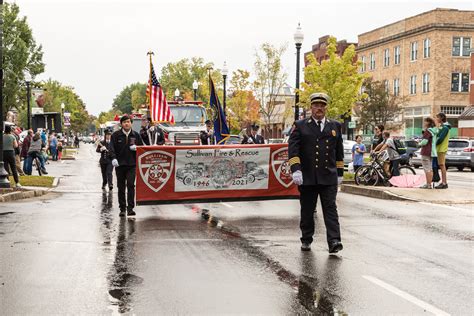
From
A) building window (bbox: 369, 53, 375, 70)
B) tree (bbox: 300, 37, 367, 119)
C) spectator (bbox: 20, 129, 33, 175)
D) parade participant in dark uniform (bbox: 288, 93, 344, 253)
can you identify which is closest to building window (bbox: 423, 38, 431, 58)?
building window (bbox: 369, 53, 375, 70)

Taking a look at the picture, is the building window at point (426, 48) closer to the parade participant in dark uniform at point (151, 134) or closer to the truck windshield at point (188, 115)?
the truck windshield at point (188, 115)

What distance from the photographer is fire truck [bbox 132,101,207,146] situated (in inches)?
992

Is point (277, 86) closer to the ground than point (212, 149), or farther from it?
farther from it

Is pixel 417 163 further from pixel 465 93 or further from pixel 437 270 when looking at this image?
pixel 437 270

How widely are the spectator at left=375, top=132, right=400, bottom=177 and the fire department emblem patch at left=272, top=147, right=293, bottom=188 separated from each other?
22.5ft

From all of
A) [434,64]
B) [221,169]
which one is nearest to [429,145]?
[221,169]

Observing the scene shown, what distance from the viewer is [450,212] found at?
45.4 feet

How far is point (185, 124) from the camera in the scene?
1029 inches

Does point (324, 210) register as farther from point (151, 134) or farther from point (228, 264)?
point (151, 134)

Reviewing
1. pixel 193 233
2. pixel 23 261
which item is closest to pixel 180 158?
pixel 193 233

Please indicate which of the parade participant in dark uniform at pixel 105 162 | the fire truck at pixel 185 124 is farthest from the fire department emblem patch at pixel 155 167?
the fire truck at pixel 185 124

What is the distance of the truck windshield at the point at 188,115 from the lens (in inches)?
1033

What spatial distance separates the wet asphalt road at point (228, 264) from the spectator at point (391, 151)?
21.3ft

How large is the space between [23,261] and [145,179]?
509 centimetres
